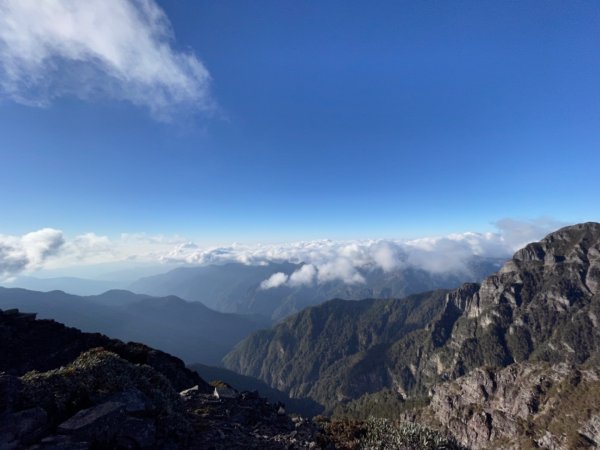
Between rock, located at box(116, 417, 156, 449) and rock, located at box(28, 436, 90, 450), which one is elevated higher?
rock, located at box(28, 436, 90, 450)

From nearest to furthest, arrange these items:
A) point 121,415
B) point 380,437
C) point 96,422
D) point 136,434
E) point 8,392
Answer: point 96,422
point 8,392
point 136,434
point 121,415
point 380,437

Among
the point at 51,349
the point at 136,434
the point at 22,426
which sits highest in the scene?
the point at 22,426

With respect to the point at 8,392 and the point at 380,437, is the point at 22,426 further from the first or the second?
the point at 380,437

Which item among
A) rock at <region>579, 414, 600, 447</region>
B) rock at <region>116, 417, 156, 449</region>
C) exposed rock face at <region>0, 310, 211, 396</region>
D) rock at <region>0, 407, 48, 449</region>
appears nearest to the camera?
rock at <region>0, 407, 48, 449</region>

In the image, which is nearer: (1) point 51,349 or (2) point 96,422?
(2) point 96,422

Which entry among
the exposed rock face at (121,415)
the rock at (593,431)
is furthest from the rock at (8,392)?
the rock at (593,431)

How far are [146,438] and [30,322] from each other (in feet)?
187

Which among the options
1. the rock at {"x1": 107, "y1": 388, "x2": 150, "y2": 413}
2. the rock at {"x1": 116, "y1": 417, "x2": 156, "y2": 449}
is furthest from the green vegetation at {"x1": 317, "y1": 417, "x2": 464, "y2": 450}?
the rock at {"x1": 107, "y1": 388, "x2": 150, "y2": 413}

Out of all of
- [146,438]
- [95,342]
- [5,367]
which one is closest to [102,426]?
[146,438]

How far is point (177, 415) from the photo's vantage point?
23781 mm

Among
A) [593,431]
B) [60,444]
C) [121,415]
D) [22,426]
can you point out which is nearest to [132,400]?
[121,415]

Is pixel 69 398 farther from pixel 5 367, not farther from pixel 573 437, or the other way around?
pixel 573 437

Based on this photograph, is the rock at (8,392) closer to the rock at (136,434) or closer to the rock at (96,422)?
the rock at (96,422)

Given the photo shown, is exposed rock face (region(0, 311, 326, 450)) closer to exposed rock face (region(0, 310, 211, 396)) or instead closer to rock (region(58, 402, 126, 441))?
rock (region(58, 402, 126, 441))
